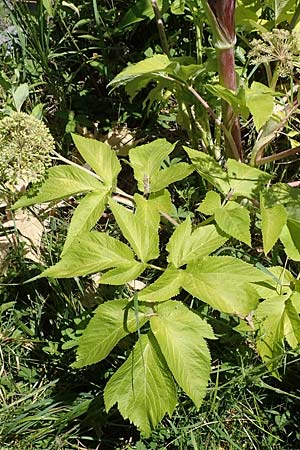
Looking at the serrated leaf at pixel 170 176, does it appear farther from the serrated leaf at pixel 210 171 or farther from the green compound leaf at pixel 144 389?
the green compound leaf at pixel 144 389

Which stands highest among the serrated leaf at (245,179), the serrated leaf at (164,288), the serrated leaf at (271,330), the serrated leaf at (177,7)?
the serrated leaf at (177,7)

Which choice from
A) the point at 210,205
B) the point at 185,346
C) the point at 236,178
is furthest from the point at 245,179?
the point at 185,346

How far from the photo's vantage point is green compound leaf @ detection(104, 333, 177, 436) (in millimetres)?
1442

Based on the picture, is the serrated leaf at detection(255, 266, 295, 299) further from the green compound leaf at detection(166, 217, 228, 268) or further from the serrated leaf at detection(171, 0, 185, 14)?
Answer: the serrated leaf at detection(171, 0, 185, 14)

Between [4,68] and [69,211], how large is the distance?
2.16 feet

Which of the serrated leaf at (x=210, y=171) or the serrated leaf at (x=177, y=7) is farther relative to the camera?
the serrated leaf at (x=177, y=7)

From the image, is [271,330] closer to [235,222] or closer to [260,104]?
[235,222]

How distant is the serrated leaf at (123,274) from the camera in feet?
4.99

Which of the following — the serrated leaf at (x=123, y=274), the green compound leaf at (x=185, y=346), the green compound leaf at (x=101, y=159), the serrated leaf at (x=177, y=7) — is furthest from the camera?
the serrated leaf at (x=177, y=7)

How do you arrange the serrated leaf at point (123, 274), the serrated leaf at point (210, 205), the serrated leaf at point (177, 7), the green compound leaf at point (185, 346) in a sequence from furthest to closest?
the serrated leaf at point (177, 7) < the serrated leaf at point (210, 205) < the serrated leaf at point (123, 274) < the green compound leaf at point (185, 346)

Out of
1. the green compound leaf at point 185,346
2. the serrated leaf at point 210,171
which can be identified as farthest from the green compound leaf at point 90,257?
the serrated leaf at point 210,171

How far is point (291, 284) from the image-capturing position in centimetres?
168

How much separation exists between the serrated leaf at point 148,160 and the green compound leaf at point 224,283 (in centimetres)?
33

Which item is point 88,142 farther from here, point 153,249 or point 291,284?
point 291,284
